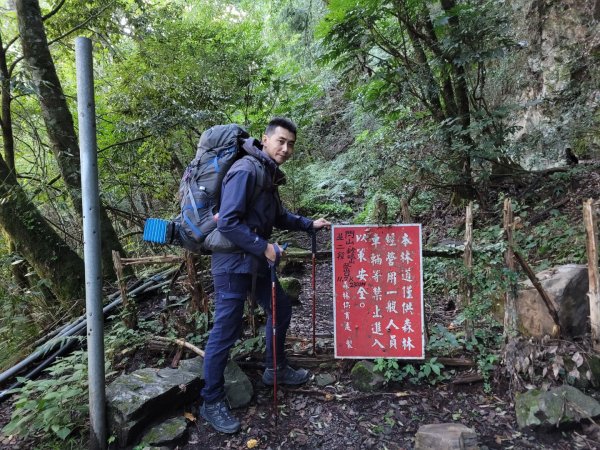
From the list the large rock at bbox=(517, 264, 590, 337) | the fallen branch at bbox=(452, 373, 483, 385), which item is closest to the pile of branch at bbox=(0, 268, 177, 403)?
the fallen branch at bbox=(452, 373, 483, 385)

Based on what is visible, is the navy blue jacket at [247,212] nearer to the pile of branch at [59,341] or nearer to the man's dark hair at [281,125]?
the man's dark hair at [281,125]

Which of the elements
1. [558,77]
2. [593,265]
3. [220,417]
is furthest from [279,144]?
[558,77]

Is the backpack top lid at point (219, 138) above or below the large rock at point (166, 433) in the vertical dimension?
above

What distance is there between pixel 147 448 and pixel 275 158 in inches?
92.1

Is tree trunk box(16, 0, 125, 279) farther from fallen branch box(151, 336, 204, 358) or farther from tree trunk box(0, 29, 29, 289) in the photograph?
fallen branch box(151, 336, 204, 358)

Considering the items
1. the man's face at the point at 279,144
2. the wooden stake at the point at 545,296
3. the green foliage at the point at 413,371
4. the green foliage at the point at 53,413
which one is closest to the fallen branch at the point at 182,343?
the green foliage at the point at 53,413

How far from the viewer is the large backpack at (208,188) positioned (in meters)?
2.97

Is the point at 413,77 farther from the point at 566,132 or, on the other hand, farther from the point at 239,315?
the point at 239,315

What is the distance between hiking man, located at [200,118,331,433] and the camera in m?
2.81

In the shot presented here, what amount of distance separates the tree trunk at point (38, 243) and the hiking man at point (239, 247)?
11.0ft

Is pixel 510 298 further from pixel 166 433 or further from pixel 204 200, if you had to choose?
pixel 166 433

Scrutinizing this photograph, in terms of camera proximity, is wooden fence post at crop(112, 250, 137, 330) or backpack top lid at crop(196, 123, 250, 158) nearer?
backpack top lid at crop(196, 123, 250, 158)

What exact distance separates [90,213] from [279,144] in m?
1.46

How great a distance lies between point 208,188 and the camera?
3010mm
